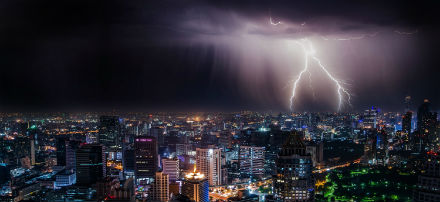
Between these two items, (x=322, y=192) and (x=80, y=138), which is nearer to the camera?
(x=322, y=192)

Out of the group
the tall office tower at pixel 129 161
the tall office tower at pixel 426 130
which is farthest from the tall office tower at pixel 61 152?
the tall office tower at pixel 426 130

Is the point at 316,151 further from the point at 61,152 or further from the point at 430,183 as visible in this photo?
the point at 61,152

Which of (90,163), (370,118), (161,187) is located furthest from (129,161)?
(370,118)

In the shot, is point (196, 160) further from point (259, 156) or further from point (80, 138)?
point (80, 138)

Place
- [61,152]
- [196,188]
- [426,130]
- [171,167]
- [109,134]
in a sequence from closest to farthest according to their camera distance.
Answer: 1. [196,188]
2. [171,167]
3. [426,130]
4. [61,152]
5. [109,134]

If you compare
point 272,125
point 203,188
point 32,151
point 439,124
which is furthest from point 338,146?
point 32,151

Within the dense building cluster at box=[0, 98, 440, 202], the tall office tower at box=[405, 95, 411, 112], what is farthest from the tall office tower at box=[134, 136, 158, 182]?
the tall office tower at box=[405, 95, 411, 112]

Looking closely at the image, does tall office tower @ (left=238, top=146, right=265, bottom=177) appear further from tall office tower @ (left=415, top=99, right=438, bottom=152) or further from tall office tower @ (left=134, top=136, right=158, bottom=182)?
tall office tower @ (left=415, top=99, right=438, bottom=152)
